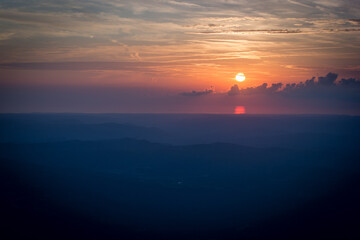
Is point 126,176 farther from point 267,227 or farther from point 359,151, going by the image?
point 359,151

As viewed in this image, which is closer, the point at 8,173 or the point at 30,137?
the point at 8,173

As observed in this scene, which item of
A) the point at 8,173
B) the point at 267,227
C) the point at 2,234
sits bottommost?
the point at 267,227

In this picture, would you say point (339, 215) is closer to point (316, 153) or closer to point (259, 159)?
point (259, 159)

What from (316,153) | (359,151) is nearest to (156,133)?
(316,153)

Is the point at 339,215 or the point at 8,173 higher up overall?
the point at 8,173

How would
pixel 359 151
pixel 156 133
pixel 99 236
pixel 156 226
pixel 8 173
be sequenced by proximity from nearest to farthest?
pixel 99 236, pixel 156 226, pixel 8 173, pixel 359 151, pixel 156 133

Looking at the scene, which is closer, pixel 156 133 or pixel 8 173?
pixel 8 173

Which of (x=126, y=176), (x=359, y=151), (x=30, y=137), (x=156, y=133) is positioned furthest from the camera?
(x=156, y=133)

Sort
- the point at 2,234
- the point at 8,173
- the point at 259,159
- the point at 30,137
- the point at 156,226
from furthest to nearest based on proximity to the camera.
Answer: the point at 30,137 → the point at 259,159 → the point at 8,173 → the point at 156,226 → the point at 2,234

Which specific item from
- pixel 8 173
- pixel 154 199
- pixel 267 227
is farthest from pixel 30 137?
pixel 267 227
